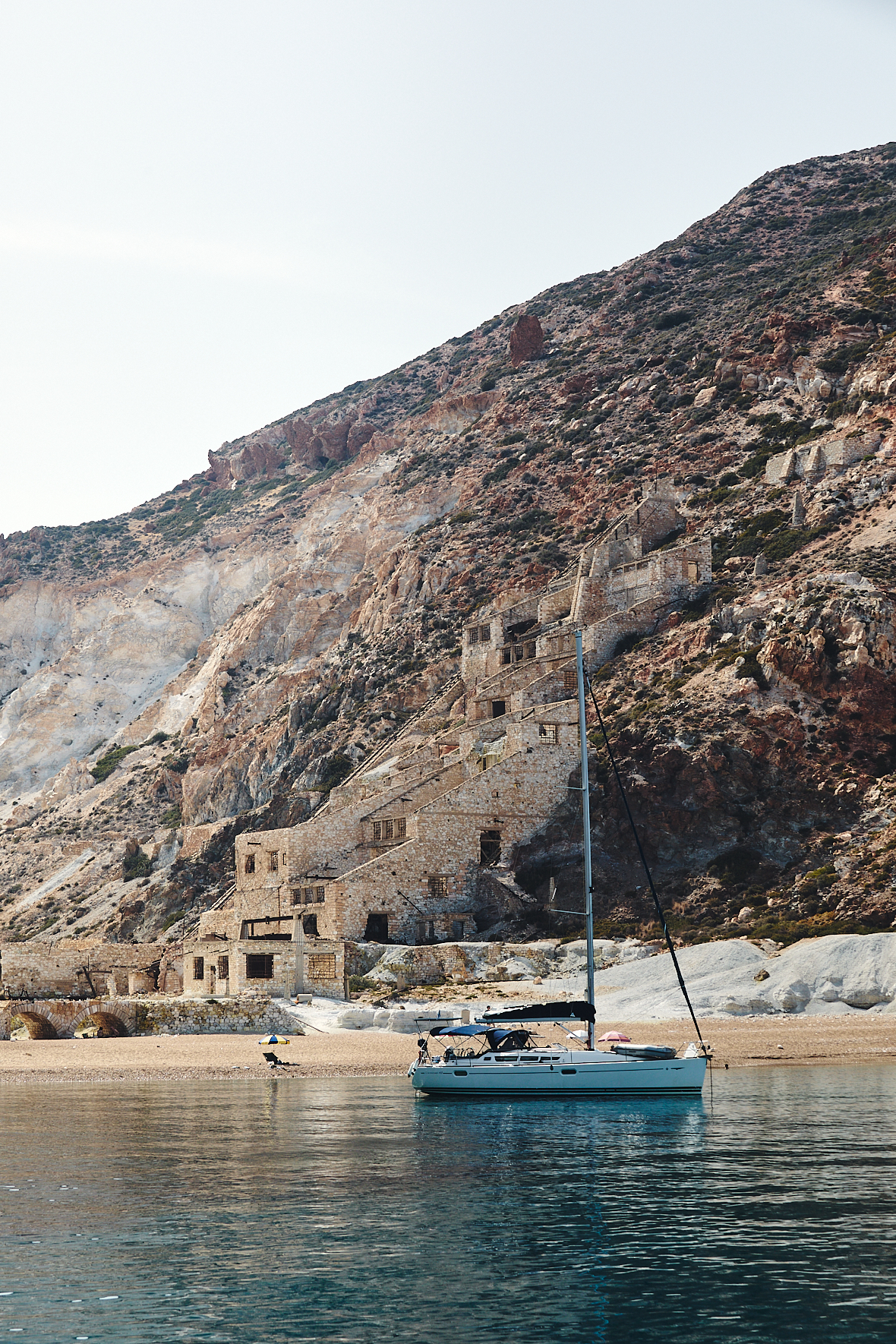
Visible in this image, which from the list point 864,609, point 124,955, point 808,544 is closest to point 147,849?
point 124,955

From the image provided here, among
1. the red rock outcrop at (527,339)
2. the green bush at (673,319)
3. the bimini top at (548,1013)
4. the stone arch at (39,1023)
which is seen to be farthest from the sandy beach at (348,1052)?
the red rock outcrop at (527,339)

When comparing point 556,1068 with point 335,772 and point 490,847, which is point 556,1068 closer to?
point 490,847

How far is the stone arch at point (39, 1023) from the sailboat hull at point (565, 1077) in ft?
65.3

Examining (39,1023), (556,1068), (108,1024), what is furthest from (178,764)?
(556,1068)

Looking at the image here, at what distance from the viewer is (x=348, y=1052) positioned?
1483 inches

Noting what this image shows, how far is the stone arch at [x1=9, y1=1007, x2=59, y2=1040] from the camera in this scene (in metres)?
44.7

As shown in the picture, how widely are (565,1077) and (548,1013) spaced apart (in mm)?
1429

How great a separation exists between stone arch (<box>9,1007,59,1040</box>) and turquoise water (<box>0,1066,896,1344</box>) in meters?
18.3

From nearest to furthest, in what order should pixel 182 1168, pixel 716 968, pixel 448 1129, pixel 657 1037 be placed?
pixel 182 1168 < pixel 448 1129 < pixel 657 1037 < pixel 716 968

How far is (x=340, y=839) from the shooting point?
58344 millimetres

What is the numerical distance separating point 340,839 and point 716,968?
20695 millimetres

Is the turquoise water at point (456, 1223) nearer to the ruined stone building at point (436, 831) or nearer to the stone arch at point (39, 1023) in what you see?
the stone arch at point (39, 1023)

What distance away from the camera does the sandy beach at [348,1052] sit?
34.4m

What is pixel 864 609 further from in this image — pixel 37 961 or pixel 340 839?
pixel 37 961
